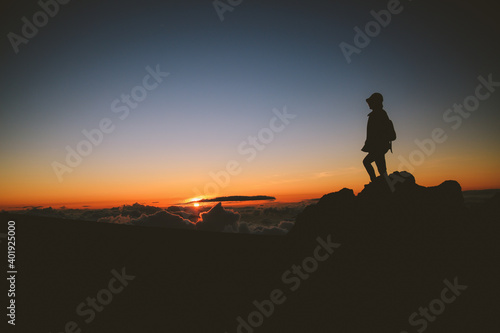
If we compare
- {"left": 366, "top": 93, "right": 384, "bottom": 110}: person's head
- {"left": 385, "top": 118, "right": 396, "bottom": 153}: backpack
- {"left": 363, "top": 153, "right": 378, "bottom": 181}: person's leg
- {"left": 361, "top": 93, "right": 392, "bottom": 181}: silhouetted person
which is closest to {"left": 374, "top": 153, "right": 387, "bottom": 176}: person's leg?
{"left": 361, "top": 93, "right": 392, "bottom": 181}: silhouetted person

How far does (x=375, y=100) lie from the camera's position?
8.35 m

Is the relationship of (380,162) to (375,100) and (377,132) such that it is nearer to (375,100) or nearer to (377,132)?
(377,132)

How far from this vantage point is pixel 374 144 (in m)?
8.40

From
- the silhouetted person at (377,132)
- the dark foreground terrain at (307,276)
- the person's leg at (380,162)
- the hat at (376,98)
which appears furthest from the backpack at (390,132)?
the dark foreground terrain at (307,276)

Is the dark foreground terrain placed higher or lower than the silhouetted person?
lower

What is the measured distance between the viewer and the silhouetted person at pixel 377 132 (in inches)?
329

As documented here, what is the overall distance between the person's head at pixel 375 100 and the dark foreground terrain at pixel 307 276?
10.2 ft

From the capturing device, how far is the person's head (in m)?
8.32

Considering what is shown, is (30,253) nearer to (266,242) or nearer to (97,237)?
(97,237)

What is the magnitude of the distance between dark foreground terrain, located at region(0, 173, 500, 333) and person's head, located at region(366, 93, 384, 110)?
3106 mm

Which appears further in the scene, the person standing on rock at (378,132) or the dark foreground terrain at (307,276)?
the person standing on rock at (378,132)

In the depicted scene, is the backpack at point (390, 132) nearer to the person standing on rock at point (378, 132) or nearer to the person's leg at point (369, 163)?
the person standing on rock at point (378, 132)

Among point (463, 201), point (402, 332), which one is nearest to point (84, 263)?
point (402, 332)

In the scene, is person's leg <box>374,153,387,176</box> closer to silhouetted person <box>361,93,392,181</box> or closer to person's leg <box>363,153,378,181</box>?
silhouetted person <box>361,93,392,181</box>
